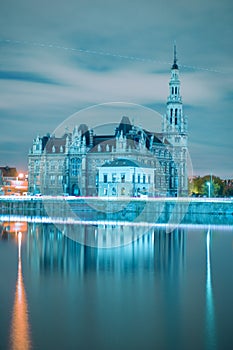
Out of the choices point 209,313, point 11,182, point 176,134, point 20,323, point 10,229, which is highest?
point 176,134

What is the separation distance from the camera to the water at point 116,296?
61.1 ft

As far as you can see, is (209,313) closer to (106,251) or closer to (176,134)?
(106,251)

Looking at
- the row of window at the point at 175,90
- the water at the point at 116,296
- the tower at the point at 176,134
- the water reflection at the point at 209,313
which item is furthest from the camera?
the row of window at the point at 175,90

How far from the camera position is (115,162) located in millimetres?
78250

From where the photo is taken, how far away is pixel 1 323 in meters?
20.0

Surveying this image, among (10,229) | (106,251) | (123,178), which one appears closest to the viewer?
(106,251)

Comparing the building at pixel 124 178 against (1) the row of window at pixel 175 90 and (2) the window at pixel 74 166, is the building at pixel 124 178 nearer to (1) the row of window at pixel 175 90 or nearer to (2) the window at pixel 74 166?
(2) the window at pixel 74 166

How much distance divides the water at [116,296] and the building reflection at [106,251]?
0.05 m

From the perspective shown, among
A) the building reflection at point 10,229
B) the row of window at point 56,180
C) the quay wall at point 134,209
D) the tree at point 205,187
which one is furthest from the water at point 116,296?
the tree at point 205,187

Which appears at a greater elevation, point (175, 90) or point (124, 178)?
point (175, 90)

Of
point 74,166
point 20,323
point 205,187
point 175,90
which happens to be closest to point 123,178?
point 74,166

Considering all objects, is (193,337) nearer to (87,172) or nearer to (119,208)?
(119,208)

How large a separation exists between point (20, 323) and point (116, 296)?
16.1 feet

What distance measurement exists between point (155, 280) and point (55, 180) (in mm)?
56590
